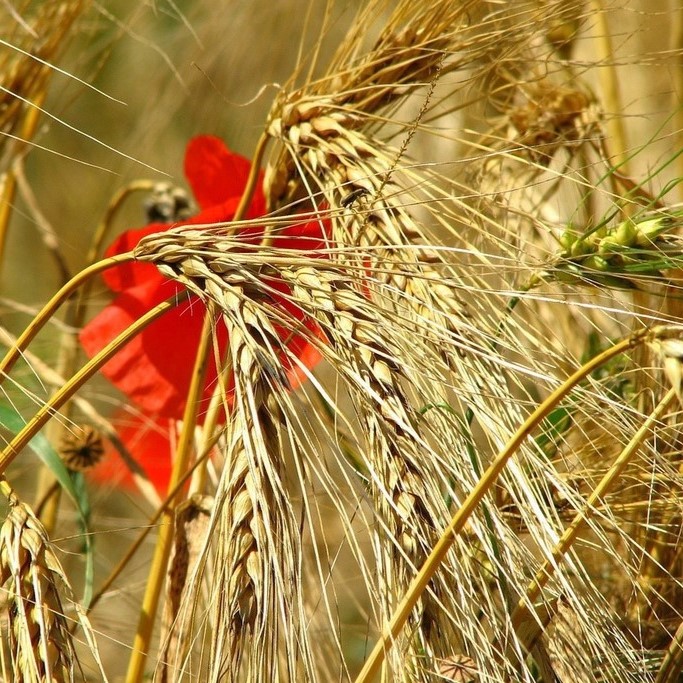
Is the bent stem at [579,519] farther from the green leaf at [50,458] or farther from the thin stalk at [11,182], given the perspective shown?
the thin stalk at [11,182]

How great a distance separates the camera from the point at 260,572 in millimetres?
395

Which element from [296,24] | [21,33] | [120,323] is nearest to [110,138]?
[296,24]

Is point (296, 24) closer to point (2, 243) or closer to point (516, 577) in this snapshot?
point (2, 243)

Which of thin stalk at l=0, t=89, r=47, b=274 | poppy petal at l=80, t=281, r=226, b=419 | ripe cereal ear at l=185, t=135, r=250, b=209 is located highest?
ripe cereal ear at l=185, t=135, r=250, b=209

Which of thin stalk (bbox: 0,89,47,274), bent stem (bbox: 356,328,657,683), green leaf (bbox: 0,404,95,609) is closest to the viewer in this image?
bent stem (bbox: 356,328,657,683)

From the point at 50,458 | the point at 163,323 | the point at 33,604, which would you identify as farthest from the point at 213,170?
the point at 33,604

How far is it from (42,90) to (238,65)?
1.29 ft

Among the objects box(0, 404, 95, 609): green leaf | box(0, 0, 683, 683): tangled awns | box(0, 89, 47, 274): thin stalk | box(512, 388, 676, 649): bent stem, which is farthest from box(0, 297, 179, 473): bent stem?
box(0, 89, 47, 274): thin stalk

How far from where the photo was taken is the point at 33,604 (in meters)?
0.44

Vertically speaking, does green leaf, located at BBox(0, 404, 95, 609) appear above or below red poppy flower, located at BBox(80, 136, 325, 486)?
below

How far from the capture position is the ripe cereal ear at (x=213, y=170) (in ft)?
2.36

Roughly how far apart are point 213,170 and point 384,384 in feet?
1.13

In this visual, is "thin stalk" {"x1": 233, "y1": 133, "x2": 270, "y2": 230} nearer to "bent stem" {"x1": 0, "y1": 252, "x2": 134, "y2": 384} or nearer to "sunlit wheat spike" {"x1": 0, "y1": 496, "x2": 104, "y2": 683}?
"bent stem" {"x1": 0, "y1": 252, "x2": 134, "y2": 384}

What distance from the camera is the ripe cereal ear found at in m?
0.72
